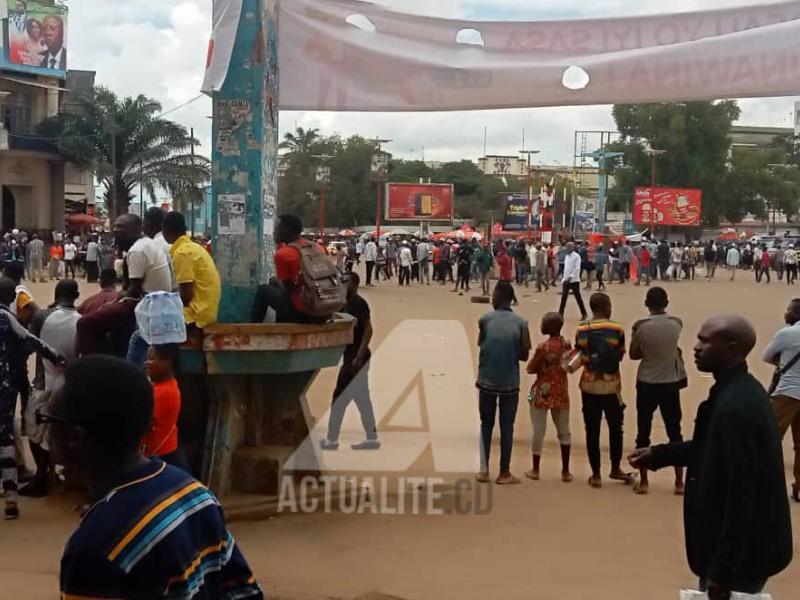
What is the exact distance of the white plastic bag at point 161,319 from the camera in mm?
5488

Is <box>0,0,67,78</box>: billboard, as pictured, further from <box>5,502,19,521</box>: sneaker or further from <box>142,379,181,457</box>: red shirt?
<box>142,379,181,457</box>: red shirt

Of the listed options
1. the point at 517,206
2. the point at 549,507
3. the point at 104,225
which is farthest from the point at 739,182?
the point at 549,507

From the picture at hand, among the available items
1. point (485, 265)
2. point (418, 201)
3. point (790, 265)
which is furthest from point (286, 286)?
point (418, 201)

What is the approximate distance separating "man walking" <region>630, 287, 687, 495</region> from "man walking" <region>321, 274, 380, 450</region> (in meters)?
2.27

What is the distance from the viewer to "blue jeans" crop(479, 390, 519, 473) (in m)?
7.44

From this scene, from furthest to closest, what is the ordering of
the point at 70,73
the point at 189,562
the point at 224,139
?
the point at 70,73
the point at 224,139
the point at 189,562

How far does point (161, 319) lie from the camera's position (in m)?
5.52

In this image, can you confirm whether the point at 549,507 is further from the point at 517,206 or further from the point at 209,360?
the point at 517,206

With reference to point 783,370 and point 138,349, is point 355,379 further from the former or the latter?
point 783,370

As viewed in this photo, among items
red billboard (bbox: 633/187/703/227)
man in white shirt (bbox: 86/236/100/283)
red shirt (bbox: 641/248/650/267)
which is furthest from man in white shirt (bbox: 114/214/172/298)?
red billboard (bbox: 633/187/703/227)

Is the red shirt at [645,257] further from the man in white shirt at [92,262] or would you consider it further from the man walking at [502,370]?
the man walking at [502,370]

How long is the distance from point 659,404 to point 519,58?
2917 mm

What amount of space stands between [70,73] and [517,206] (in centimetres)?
4076

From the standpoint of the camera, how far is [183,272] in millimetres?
6027
